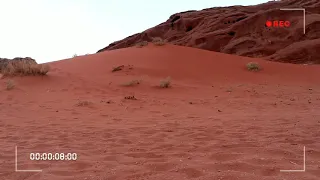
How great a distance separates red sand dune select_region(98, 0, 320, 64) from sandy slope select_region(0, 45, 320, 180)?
8.18 m

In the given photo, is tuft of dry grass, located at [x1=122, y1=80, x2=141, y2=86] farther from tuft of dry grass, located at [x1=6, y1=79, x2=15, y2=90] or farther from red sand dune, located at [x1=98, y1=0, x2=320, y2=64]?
red sand dune, located at [x1=98, y1=0, x2=320, y2=64]

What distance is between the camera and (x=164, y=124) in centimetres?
558

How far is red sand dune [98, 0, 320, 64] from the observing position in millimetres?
20844

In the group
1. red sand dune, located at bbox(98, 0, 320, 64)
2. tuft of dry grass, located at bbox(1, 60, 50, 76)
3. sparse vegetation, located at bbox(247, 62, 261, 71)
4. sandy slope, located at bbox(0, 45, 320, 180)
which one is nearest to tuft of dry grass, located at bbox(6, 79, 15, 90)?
sandy slope, located at bbox(0, 45, 320, 180)

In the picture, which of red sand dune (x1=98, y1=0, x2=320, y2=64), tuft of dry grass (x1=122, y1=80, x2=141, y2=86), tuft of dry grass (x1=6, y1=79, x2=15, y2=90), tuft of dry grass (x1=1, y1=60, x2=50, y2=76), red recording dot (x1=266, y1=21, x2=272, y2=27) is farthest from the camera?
red recording dot (x1=266, y1=21, x2=272, y2=27)

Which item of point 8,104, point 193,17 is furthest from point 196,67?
point 193,17

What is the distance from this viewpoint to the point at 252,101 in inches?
327

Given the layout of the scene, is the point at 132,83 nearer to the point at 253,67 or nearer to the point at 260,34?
the point at 253,67

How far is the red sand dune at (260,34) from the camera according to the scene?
68.4ft

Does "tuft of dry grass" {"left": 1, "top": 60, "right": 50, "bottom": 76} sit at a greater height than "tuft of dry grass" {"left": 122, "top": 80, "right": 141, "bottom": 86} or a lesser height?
greater

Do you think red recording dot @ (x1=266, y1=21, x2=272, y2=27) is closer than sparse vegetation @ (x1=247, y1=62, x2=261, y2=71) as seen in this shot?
No

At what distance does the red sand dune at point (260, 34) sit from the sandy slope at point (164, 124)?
8.18 metres

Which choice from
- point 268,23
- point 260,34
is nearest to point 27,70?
point 260,34

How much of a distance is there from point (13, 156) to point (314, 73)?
44.3 ft
